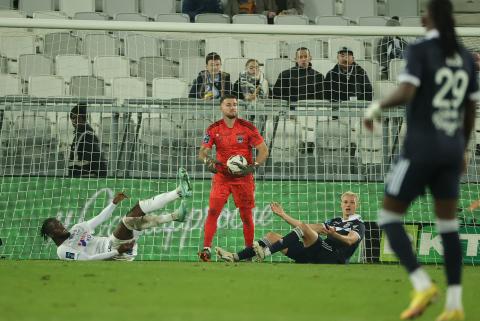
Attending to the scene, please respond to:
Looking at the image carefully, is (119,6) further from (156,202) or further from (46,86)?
(156,202)

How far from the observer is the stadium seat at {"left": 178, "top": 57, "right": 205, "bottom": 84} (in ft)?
50.1

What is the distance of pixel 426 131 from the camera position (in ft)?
21.0

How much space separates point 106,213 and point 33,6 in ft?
27.9

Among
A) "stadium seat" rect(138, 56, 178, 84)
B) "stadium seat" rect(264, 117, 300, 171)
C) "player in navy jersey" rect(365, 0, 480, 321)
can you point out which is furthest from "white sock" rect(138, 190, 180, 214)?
"player in navy jersey" rect(365, 0, 480, 321)

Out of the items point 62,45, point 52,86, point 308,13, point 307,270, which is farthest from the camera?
point 308,13

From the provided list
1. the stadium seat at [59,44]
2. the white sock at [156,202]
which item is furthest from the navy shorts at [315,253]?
the stadium seat at [59,44]

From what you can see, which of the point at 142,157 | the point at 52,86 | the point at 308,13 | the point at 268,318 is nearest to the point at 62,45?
the point at 52,86

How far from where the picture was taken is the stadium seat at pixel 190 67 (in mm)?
15273

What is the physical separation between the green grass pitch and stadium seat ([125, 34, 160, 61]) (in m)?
5.54

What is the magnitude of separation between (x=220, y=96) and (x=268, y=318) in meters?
8.29

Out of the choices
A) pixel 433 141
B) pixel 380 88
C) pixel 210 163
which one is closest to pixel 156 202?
pixel 210 163

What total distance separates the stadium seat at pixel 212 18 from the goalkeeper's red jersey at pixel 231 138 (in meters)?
5.44

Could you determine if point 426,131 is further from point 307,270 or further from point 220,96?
point 220,96

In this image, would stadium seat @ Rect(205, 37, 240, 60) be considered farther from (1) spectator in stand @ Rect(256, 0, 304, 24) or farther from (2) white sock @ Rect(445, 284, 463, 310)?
(2) white sock @ Rect(445, 284, 463, 310)
